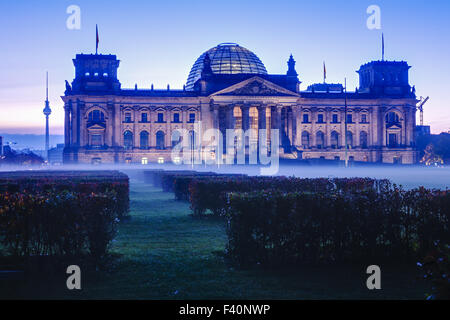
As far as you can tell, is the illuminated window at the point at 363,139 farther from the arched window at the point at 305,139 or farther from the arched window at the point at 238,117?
the arched window at the point at 238,117

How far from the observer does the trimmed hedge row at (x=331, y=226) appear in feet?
36.3

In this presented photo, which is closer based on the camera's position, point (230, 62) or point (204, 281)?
point (204, 281)

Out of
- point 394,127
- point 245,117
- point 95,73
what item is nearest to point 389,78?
point 394,127

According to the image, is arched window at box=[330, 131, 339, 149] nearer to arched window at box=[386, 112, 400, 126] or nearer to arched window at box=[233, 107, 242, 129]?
arched window at box=[386, 112, 400, 126]

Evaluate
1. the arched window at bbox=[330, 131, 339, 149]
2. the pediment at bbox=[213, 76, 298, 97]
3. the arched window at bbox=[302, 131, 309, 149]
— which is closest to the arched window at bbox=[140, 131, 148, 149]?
the pediment at bbox=[213, 76, 298, 97]

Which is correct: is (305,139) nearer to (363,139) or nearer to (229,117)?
(363,139)

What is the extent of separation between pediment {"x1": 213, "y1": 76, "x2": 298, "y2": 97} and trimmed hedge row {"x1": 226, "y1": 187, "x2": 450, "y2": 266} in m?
90.2

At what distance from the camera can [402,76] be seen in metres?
114

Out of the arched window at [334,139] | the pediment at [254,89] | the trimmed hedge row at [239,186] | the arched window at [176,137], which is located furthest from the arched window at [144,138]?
the trimmed hedge row at [239,186]

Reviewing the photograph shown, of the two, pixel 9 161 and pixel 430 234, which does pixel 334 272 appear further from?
pixel 9 161

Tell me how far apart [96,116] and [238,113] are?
2959 cm

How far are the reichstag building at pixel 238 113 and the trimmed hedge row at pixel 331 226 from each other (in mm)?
86271

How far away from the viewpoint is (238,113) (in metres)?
105

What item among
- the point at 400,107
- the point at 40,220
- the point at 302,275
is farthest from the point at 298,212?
the point at 400,107
